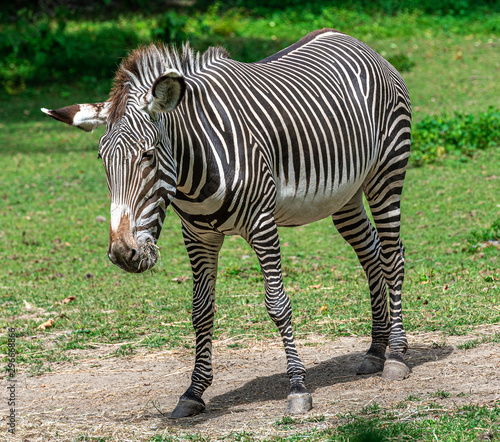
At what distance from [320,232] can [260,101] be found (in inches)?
213

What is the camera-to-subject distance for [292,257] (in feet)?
29.5

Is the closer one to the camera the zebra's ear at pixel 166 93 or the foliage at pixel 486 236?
the zebra's ear at pixel 166 93

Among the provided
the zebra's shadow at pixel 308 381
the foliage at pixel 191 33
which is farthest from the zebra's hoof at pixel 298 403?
the foliage at pixel 191 33

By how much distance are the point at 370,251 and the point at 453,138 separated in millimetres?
7471

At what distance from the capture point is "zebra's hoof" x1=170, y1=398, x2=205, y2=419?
4.92m

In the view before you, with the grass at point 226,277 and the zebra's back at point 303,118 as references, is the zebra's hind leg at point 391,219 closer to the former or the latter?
the zebra's back at point 303,118

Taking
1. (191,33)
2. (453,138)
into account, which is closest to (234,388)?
(453,138)

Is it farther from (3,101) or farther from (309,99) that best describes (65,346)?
(3,101)

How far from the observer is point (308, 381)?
543 centimetres

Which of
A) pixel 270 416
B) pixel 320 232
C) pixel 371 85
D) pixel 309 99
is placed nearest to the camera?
pixel 270 416

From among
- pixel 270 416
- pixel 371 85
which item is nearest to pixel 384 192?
pixel 371 85

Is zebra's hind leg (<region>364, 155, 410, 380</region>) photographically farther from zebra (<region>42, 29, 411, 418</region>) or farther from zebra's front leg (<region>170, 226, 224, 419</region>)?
zebra's front leg (<region>170, 226, 224, 419</region>)

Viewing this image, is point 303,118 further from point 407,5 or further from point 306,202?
point 407,5

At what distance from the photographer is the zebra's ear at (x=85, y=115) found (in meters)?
4.33
